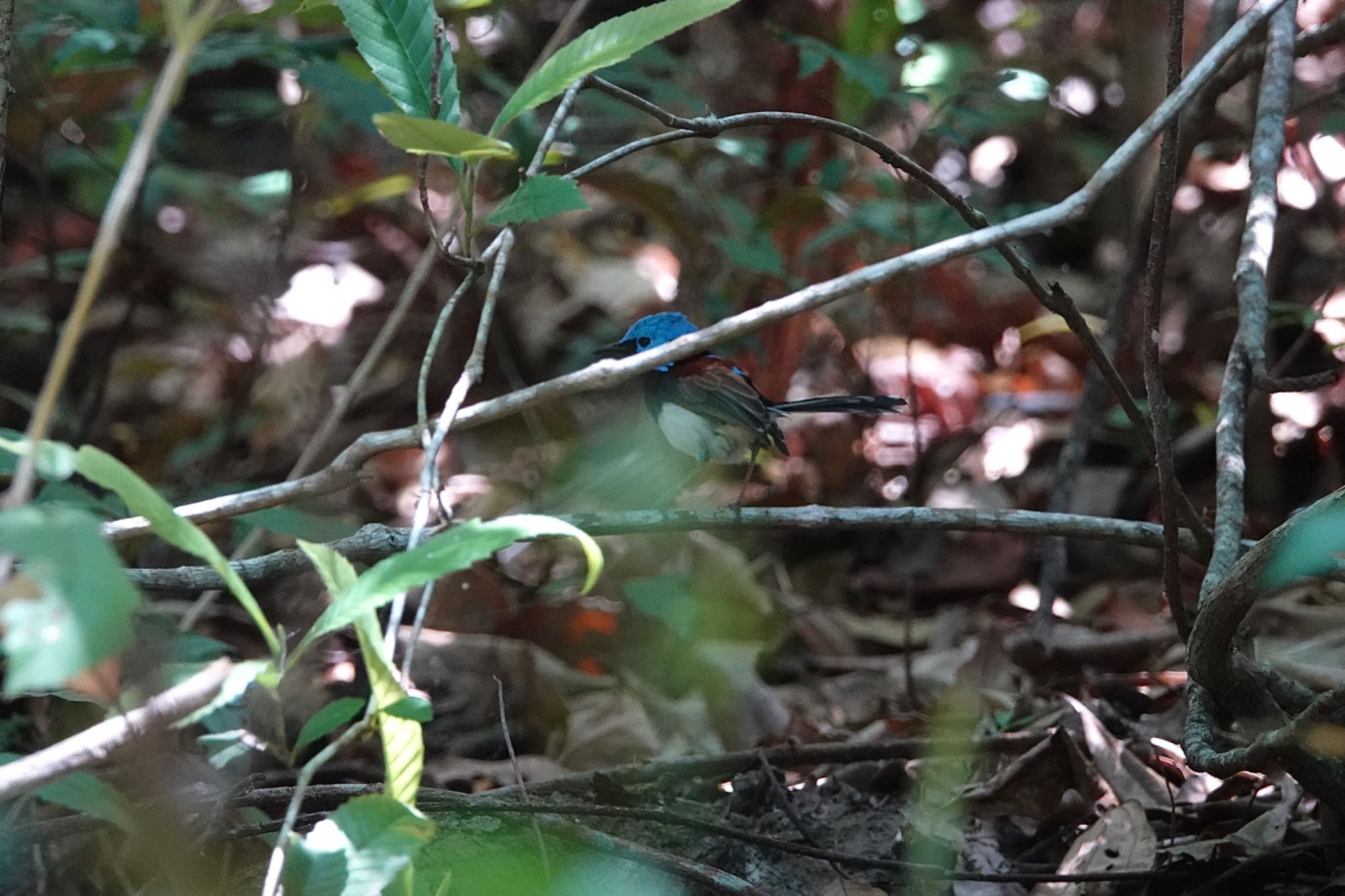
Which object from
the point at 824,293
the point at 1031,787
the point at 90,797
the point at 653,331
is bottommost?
the point at 1031,787

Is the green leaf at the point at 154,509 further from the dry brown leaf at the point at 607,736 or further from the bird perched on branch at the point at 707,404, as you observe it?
the bird perched on branch at the point at 707,404

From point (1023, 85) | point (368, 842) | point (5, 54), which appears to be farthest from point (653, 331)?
point (368, 842)

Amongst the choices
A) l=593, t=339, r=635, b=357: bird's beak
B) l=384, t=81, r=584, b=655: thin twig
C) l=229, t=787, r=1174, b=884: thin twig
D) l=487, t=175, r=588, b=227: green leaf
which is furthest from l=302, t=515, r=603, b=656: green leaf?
l=593, t=339, r=635, b=357: bird's beak

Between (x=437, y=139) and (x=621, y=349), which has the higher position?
(x=437, y=139)

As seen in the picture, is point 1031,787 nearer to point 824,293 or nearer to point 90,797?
point 824,293

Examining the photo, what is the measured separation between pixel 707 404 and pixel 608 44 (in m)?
2.28

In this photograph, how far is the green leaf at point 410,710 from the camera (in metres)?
1.51

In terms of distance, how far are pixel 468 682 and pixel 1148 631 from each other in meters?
2.12

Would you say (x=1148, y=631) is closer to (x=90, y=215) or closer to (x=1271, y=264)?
(x=1271, y=264)

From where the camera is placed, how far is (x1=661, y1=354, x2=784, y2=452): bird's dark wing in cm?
382

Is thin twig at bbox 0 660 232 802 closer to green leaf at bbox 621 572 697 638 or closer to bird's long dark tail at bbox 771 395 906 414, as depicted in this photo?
green leaf at bbox 621 572 697 638

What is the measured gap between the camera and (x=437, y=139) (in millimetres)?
1692

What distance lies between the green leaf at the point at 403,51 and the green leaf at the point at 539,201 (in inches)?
6.5

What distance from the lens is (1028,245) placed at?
6.43 meters
